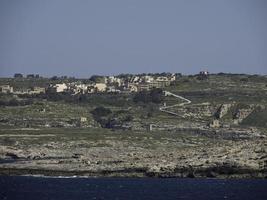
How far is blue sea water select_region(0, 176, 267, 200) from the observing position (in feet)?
317

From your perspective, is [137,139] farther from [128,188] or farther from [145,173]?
[128,188]

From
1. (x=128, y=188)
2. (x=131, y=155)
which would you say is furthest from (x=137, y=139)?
(x=128, y=188)

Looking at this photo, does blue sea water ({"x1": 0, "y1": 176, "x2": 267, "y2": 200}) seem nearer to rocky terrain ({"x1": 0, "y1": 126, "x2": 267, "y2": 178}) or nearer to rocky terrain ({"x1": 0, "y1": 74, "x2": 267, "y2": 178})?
rocky terrain ({"x1": 0, "y1": 126, "x2": 267, "y2": 178})

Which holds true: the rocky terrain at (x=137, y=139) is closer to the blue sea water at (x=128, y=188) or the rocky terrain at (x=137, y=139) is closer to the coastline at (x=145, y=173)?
the coastline at (x=145, y=173)

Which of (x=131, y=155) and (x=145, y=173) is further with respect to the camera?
(x=131, y=155)

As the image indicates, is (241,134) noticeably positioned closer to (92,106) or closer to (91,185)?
(92,106)

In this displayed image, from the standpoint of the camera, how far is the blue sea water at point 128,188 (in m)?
96.6

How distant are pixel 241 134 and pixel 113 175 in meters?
46.3

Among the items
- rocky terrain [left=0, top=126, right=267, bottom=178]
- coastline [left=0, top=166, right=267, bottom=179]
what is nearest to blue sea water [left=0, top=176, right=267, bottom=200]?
coastline [left=0, top=166, right=267, bottom=179]

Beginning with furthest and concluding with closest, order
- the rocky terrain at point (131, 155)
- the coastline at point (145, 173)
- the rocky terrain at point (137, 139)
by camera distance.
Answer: the rocky terrain at point (137, 139) < the rocky terrain at point (131, 155) < the coastline at point (145, 173)

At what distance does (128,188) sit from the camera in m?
108

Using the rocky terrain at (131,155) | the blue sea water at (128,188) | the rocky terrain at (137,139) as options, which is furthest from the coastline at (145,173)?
the blue sea water at (128,188)

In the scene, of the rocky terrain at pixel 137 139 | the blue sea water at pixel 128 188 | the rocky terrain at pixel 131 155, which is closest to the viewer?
the blue sea water at pixel 128 188

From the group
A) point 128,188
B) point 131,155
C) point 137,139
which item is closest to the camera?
point 128,188
